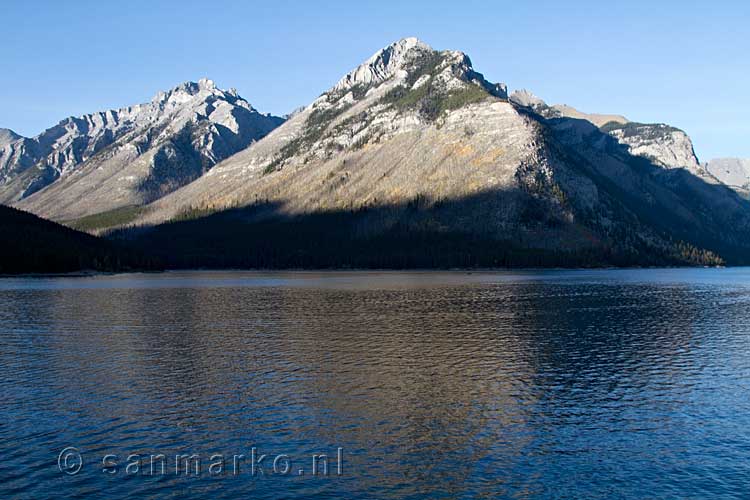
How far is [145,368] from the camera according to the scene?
66.3 metres

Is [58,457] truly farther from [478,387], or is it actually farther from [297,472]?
[478,387]

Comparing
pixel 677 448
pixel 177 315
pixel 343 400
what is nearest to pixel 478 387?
pixel 343 400

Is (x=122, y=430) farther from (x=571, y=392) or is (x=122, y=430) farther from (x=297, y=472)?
(x=571, y=392)

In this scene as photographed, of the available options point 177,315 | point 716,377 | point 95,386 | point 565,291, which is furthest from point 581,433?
point 565,291

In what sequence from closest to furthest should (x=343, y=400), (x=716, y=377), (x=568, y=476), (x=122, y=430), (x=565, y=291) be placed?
(x=568, y=476)
(x=122, y=430)
(x=343, y=400)
(x=716, y=377)
(x=565, y=291)

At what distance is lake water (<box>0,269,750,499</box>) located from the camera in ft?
118

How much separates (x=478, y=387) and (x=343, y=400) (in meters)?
13.4

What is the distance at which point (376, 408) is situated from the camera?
5075 cm

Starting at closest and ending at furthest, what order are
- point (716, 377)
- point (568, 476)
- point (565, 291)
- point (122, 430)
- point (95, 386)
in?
point (568, 476) < point (122, 430) < point (95, 386) < point (716, 377) < point (565, 291)

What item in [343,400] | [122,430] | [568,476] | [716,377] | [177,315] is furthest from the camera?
[177,315]

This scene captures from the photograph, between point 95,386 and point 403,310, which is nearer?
point 95,386

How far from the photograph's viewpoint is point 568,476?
121 feet

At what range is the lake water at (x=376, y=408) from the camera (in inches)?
1419

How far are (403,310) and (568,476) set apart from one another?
282ft
